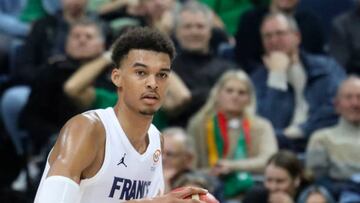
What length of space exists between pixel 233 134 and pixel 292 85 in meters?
0.79

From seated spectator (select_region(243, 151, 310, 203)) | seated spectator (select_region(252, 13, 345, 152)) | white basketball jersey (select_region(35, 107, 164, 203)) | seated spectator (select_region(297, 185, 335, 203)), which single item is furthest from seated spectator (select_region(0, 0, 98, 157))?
white basketball jersey (select_region(35, 107, 164, 203))

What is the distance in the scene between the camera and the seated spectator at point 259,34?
30.4 feet

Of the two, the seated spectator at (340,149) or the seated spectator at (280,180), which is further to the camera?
the seated spectator at (340,149)

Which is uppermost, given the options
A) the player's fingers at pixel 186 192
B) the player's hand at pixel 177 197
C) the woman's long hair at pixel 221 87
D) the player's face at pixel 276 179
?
the woman's long hair at pixel 221 87

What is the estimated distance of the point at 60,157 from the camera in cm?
438

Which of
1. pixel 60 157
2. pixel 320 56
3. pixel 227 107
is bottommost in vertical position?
pixel 60 157

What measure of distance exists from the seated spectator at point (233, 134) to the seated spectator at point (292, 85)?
311mm

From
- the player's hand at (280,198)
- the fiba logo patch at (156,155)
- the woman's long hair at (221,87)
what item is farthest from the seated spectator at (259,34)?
the fiba logo patch at (156,155)

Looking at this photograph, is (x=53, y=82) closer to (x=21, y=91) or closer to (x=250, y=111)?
(x=21, y=91)

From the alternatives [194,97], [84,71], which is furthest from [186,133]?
[84,71]

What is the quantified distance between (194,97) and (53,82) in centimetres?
115

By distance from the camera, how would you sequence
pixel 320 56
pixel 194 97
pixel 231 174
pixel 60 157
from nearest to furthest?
pixel 60 157
pixel 231 174
pixel 194 97
pixel 320 56

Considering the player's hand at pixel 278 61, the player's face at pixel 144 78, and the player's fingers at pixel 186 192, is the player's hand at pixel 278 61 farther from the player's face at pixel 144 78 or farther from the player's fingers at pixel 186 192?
the player's fingers at pixel 186 192

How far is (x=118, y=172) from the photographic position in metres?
4.59
